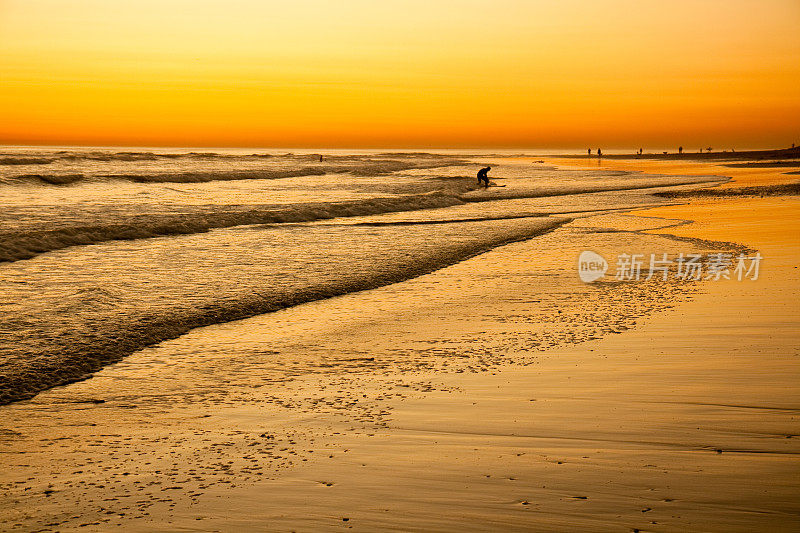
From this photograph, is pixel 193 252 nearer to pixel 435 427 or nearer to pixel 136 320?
pixel 136 320

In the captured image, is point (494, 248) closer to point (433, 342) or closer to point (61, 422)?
point (433, 342)

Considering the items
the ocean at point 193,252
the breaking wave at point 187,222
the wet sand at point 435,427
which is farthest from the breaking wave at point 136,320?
the breaking wave at point 187,222

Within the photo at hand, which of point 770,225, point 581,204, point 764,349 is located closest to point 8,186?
point 581,204

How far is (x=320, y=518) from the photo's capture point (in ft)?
12.0

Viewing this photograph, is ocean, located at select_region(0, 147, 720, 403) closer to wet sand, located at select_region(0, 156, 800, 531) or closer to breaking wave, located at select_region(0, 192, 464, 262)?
breaking wave, located at select_region(0, 192, 464, 262)

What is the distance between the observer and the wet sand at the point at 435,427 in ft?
12.3

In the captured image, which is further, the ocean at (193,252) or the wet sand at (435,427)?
A: the ocean at (193,252)

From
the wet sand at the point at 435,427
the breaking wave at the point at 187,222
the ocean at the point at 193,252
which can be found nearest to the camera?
the wet sand at the point at 435,427

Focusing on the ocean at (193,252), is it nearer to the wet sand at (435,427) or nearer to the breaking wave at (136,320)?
the breaking wave at (136,320)

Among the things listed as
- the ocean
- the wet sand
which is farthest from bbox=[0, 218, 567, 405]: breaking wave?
the wet sand

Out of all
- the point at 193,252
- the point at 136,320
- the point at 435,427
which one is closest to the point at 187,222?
the point at 193,252

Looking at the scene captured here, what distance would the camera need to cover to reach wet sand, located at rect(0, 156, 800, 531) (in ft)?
12.3

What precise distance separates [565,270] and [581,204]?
1652cm

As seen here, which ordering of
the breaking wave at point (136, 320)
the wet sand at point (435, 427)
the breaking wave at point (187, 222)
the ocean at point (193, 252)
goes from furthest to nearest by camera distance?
1. the breaking wave at point (187, 222)
2. the ocean at point (193, 252)
3. the breaking wave at point (136, 320)
4. the wet sand at point (435, 427)
